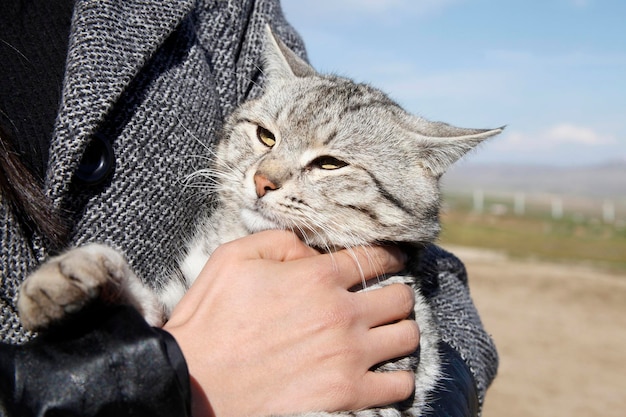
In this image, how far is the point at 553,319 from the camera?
1076 cm

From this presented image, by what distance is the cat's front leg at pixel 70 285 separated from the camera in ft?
4.72

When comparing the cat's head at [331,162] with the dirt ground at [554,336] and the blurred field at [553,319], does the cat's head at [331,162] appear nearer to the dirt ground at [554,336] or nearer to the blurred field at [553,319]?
the blurred field at [553,319]

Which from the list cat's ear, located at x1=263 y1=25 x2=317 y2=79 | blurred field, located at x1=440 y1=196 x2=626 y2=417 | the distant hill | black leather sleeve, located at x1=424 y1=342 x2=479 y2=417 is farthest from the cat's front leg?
the distant hill

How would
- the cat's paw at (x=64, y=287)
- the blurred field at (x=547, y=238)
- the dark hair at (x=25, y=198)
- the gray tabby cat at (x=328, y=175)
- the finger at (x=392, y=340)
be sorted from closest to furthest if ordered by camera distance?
1. the cat's paw at (x=64, y=287)
2. the dark hair at (x=25, y=198)
3. the finger at (x=392, y=340)
4. the gray tabby cat at (x=328, y=175)
5. the blurred field at (x=547, y=238)

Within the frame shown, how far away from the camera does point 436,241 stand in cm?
250

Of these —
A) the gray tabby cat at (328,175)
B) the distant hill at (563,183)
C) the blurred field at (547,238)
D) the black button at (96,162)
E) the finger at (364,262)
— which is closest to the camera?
the black button at (96,162)

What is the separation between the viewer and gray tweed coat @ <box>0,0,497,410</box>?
5.53 feet

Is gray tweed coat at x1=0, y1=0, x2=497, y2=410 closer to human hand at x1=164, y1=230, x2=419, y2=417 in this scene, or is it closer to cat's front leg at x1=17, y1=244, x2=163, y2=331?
cat's front leg at x1=17, y1=244, x2=163, y2=331

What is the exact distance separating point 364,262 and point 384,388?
0.45 m

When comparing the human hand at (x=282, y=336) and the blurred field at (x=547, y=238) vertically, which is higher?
the human hand at (x=282, y=336)

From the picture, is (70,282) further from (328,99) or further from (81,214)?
(328,99)

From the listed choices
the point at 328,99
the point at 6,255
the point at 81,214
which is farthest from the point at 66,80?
the point at 328,99

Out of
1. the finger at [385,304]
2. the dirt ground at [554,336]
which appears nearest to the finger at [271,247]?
the finger at [385,304]

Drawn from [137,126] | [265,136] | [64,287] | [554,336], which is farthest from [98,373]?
[554,336]
